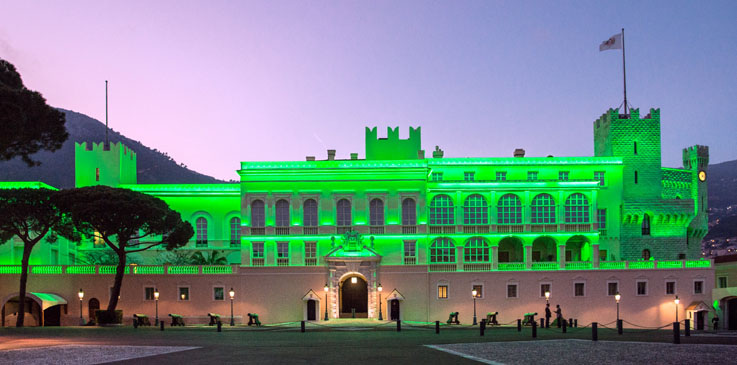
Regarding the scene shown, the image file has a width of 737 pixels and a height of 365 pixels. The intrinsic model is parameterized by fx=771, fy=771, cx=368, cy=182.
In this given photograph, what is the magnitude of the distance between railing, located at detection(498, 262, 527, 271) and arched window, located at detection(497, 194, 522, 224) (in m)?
3.14

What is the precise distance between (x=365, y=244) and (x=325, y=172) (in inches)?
231

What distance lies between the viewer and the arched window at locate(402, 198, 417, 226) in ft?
180

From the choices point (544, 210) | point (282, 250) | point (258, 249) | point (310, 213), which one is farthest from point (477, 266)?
point (258, 249)

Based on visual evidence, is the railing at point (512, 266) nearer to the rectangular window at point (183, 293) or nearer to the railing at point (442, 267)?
the railing at point (442, 267)

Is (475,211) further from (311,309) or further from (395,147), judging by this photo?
(311,309)

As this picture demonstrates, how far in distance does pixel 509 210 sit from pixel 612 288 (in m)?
9.35

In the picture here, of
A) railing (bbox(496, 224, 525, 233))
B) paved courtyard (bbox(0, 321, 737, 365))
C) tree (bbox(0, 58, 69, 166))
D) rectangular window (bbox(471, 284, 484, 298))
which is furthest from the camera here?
railing (bbox(496, 224, 525, 233))

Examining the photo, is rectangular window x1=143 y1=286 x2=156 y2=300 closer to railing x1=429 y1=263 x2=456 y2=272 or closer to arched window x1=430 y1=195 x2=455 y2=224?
railing x1=429 y1=263 x2=456 y2=272

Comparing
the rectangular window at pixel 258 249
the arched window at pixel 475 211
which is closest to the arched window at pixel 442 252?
the arched window at pixel 475 211

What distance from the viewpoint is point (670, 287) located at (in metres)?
56.7

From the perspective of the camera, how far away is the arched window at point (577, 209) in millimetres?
56938

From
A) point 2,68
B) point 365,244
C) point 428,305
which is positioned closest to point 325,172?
point 365,244

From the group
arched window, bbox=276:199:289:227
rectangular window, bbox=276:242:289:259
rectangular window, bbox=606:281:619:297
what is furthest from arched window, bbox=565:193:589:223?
rectangular window, bbox=276:242:289:259

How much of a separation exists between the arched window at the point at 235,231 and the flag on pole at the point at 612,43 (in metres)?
32.6
